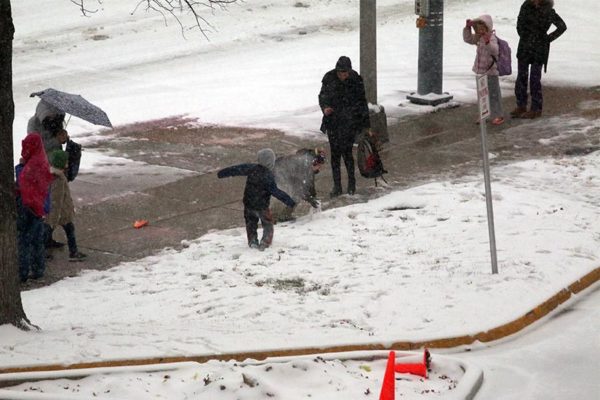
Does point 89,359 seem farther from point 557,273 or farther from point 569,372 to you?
point 557,273

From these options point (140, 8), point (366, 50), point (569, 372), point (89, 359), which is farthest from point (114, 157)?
point (140, 8)

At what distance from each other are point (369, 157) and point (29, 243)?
4.52m

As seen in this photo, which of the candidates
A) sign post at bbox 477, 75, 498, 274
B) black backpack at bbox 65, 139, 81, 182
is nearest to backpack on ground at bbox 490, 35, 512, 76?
sign post at bbox 477, 75, 498, 274

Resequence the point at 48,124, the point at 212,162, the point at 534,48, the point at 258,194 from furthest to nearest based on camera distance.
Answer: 1. the point at 534,48
2. the point at 212,162
3. the point at 48,124
4. the point at 258,194

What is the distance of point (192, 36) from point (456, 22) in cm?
635

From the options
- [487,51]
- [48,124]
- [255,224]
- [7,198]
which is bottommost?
[255,224]

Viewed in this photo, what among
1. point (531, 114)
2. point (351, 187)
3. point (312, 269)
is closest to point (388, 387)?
point (312, 269)

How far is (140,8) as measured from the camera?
28344 millimetres

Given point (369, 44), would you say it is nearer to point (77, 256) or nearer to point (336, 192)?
point (336, 192)

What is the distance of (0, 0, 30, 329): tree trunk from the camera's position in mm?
8867

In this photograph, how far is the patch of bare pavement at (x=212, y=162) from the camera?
41.5ft

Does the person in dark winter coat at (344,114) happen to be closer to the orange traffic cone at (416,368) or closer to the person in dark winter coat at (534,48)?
the person in dark winter coat at (534,48)

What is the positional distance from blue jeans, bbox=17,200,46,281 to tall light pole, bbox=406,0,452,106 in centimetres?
897

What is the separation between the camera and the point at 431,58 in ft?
62.0
